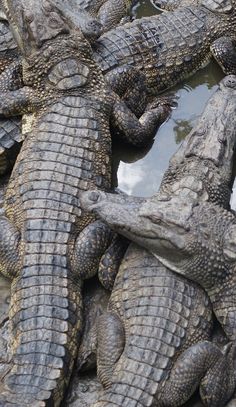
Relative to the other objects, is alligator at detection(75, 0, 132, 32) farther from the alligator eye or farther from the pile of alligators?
the alligator eye

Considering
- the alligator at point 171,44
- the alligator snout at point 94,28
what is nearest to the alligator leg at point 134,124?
the alligator at point 171,44

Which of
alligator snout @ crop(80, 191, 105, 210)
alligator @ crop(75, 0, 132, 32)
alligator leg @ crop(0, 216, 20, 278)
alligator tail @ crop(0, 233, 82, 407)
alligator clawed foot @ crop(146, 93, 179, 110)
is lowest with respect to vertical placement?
alligator tail @ crop(0, 233, 82, 407)

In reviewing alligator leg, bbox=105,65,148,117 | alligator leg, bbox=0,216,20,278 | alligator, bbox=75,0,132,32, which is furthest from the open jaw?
alligator, bbox=75,0,132,32

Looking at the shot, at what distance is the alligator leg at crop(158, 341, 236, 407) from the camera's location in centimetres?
345

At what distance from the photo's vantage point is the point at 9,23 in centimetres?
496

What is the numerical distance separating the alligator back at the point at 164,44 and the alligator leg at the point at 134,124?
422mm

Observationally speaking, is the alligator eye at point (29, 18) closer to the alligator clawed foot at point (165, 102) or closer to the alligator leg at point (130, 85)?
the alligator leg at point (130, 85)

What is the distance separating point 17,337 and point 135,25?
2.74 m

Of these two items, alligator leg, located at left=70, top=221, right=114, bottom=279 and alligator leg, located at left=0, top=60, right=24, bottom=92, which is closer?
alligator leg, located at left=70, top=221, right=114, bottom=279

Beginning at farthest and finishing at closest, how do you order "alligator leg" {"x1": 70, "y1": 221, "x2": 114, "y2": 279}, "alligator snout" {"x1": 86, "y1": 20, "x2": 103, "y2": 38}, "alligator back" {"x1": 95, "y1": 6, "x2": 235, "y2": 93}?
"alligator back" {"x1": 95, "y1": 6, "x2": 235, "y2": 93}
"alligator snout" {"x1": 86, "y1": 20, "x2": 103, "y2": 38}
"alligator leg" {"x1": 70, "y1": 221, "x2": 114, "y2": 279}

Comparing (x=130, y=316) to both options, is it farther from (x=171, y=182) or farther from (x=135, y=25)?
(x=135, y=25)

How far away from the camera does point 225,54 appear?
520cm

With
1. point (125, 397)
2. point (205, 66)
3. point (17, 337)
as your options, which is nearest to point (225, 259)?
point (125, 397)

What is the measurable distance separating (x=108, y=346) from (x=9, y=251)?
857 millimetres
